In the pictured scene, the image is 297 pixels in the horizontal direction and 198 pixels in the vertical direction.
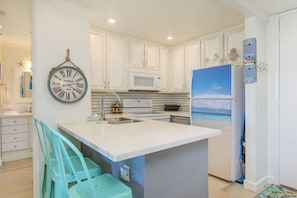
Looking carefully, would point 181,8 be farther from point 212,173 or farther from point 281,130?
point 212,173

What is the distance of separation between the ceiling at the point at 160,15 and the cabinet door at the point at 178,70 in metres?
0.47

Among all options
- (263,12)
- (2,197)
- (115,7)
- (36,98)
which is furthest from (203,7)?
(2,197)

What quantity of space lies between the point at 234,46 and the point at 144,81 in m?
1.65

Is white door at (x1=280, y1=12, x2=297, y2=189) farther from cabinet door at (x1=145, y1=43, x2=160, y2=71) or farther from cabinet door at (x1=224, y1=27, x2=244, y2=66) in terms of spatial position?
cabinet door at (x1=145, y1=43, x2=160, y2=71)

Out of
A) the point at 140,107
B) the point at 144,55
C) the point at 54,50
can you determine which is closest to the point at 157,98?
the point at 140,107

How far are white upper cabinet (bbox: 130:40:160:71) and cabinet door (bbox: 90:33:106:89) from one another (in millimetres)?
578

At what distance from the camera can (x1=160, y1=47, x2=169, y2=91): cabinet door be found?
397 cm

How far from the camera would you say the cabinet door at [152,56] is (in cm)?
371

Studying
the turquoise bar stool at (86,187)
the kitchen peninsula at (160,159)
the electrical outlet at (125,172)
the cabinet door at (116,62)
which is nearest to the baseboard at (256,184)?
the kitchen peninsula at (160,159)

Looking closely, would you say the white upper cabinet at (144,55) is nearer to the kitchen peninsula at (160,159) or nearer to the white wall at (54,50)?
the white wall at (54,50)

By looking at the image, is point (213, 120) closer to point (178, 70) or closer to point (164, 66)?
point (178, 70)

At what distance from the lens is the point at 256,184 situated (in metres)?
2.40

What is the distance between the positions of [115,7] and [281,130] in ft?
8.90

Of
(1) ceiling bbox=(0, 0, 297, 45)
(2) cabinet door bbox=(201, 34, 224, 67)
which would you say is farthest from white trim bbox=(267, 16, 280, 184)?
(2) cabinet door bbox=(201, 34, 224, 67)
